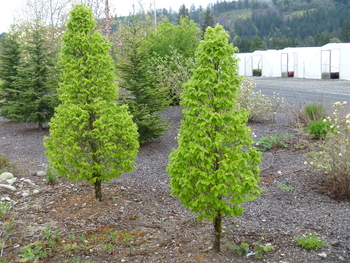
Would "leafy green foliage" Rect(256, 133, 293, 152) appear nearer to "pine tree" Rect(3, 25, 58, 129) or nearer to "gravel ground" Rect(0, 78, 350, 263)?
"gravel ground" Rect(0, 78, 350, 263)

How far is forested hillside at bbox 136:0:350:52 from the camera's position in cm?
7544

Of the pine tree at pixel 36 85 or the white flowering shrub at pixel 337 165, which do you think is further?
the pine tree at pixel 36 85

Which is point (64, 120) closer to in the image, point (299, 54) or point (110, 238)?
point (110, 238)

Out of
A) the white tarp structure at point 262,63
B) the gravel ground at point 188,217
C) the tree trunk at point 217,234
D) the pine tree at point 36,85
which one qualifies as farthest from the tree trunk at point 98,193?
the white tarp structure at point 262,63

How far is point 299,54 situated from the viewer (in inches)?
1029

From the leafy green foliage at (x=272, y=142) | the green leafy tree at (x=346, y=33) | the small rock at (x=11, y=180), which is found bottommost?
the small rock at (x=11, y=180)

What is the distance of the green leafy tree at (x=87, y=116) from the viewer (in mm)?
4605

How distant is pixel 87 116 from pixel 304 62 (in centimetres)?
2364

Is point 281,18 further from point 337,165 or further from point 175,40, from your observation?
point 337,165

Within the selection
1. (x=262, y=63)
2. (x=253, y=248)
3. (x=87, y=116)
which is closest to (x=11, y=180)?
(x=87, y=116)

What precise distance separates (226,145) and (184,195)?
2.02 ft

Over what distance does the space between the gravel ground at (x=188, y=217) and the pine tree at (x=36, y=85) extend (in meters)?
A: 4.02

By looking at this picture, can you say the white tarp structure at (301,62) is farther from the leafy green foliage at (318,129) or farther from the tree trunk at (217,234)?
the tree trunk at (217,234)

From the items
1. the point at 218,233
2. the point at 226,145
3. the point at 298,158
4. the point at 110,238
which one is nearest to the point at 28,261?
the point at 110,238
